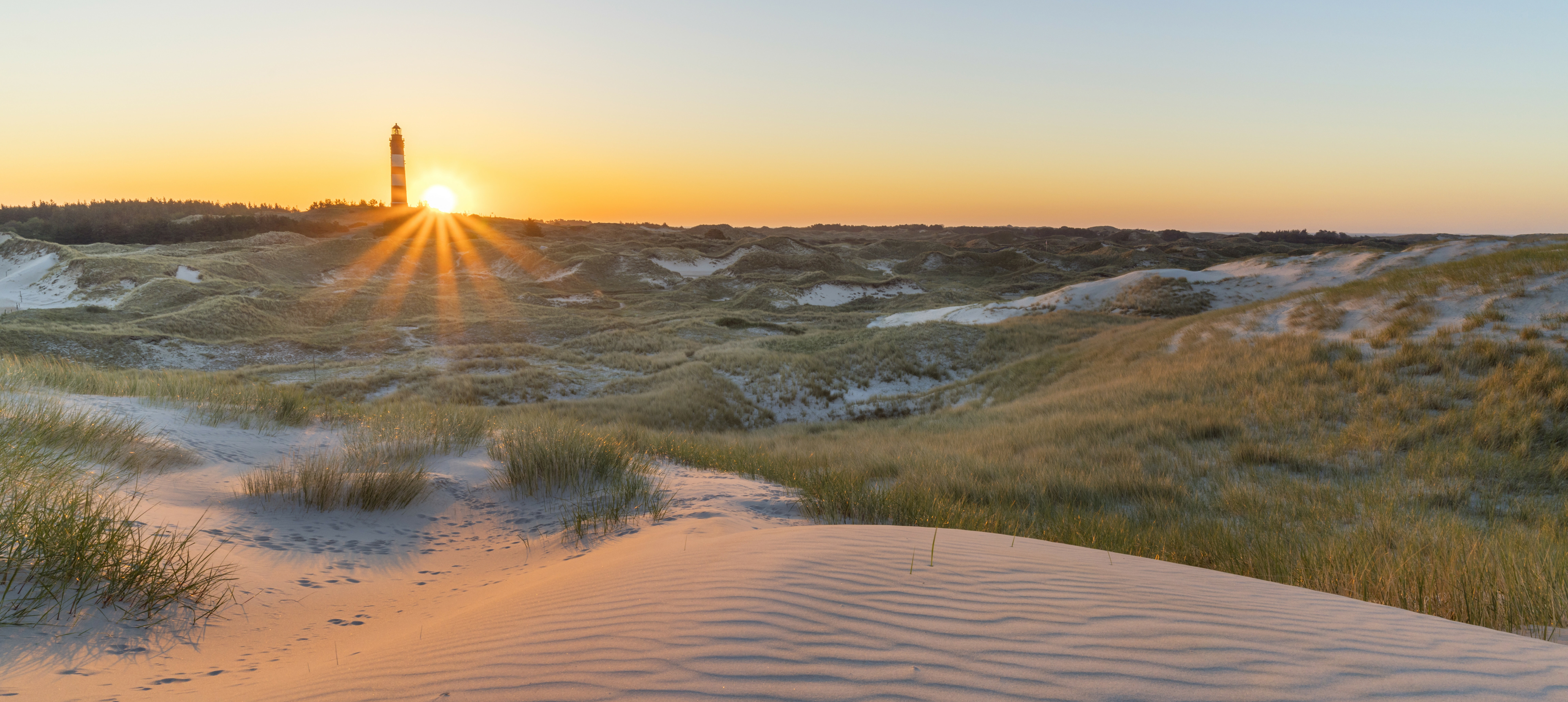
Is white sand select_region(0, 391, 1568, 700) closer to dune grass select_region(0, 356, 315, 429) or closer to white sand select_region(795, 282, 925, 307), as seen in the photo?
dune grass select_region(0, 356, 315, 429)

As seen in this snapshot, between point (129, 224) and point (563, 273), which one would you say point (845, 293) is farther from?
point (129, 224)

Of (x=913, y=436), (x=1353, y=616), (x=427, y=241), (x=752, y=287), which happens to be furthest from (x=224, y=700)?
(x=427, y=241)

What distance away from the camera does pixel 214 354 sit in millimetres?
22141

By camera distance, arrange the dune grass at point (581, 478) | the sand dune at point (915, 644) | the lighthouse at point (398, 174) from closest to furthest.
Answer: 1. the sand dune at point (915, 644)
2. the dune grass at point (581, 478)
3. the lighthouse at point (398, 174)

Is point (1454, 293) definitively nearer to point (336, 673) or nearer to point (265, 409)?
point (336, 673)

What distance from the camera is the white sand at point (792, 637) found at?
1.91 meters

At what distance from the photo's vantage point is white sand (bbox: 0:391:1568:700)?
75.0 inches

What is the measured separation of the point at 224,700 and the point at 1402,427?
10920 millimetres

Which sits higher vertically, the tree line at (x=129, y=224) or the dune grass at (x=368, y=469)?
the tree line at (x=129, y=224)

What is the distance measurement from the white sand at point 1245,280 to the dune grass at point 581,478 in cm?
2620

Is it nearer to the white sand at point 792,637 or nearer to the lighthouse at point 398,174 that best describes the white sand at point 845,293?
the white sand at point 792,637

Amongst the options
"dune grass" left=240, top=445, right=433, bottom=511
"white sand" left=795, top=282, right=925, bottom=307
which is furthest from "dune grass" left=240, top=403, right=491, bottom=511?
"white sand" left=795, top=282, right=925, bottom=307

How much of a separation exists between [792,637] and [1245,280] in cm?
4214

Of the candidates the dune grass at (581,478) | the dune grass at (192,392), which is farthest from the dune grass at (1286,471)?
the dune grass at (192,392)
